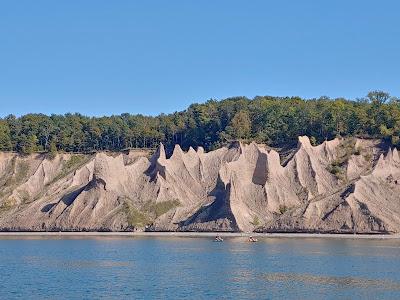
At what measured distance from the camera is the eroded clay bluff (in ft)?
364

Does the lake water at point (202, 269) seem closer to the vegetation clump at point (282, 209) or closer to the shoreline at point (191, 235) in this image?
the shoreline at point (191, 235)

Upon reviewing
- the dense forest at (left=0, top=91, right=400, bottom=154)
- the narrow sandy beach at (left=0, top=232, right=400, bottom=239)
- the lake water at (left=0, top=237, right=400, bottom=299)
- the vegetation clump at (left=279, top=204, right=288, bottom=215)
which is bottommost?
the lake water at (left=0, top=237, right=400, bottom=299)

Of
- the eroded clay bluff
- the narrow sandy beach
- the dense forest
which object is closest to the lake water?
the narrow sandy beach

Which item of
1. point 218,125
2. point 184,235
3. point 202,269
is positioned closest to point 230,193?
point 184,235

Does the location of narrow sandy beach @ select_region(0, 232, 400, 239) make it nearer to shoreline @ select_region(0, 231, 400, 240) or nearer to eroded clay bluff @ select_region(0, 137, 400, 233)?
shoreline @ select_region(0, 231, 400, 240)

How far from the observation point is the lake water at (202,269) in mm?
54938

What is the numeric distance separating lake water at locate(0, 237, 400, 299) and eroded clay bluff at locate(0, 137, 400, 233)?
7.79 meters

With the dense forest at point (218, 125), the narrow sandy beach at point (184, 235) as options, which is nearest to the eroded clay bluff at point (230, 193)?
the narrow sandy beach at point (184, 235)

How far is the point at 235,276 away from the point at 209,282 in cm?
426

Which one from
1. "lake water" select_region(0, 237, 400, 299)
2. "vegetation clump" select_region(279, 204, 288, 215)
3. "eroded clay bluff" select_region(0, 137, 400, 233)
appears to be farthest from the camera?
"vegetation clump" select_region(279, 204, 288, 215)

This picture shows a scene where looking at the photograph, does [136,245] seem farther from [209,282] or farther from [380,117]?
[380,117]

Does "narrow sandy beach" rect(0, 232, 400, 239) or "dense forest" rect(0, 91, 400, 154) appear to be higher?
"dense forest" rect(0, 91, 400, 154)

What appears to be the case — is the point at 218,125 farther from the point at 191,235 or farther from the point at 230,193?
the point at 191,235

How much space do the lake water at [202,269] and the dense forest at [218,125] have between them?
3885 centimetres
